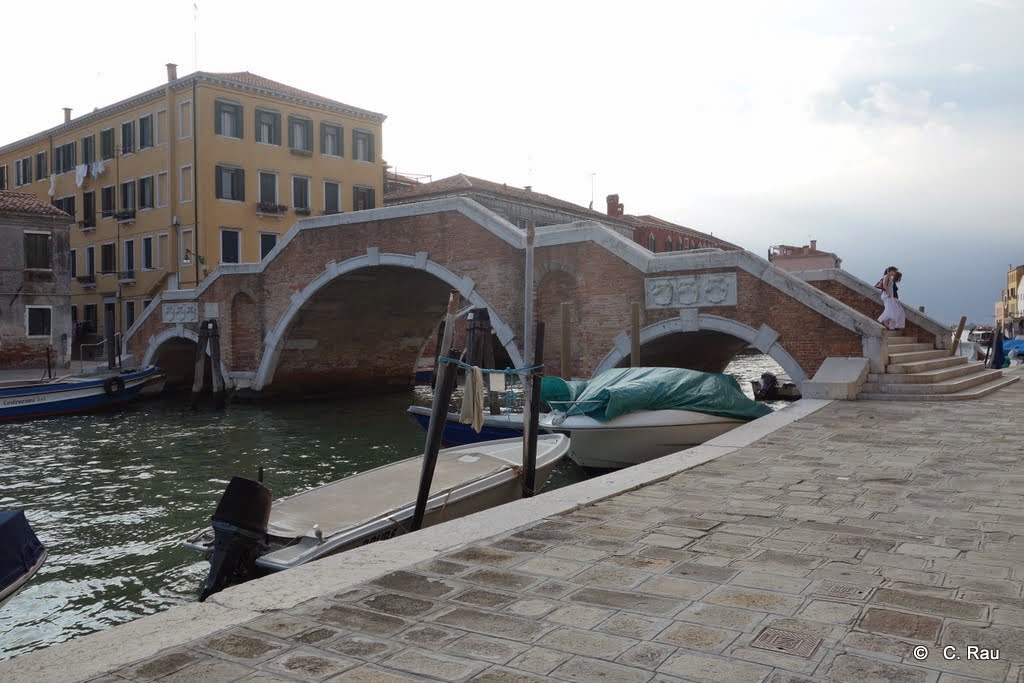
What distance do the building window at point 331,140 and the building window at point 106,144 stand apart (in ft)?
21.5

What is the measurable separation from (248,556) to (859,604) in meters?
3.00

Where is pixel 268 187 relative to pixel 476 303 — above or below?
above

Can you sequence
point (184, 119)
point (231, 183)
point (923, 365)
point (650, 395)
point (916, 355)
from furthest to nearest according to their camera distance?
1. point (231, 183)
2. point (184, 119)
3. point (916, 355)
4. point (923, 365)
5. point (650, 395)

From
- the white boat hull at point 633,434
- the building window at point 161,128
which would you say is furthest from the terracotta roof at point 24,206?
the white boat hull at point 633,434

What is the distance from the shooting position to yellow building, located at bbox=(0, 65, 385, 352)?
22.5 m

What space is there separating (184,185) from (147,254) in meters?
2.66

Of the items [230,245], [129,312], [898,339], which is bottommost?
[898,339]

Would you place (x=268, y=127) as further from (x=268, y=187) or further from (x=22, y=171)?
(x=22, y=171)

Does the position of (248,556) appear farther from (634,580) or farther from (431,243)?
(431,243)

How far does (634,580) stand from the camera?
2.93 m

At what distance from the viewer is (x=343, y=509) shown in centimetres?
516

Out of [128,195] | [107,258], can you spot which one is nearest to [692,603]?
[128,195]

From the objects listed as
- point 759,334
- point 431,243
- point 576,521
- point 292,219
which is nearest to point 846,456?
point 576,521

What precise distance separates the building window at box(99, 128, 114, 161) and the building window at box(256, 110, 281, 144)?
17.5 ft
